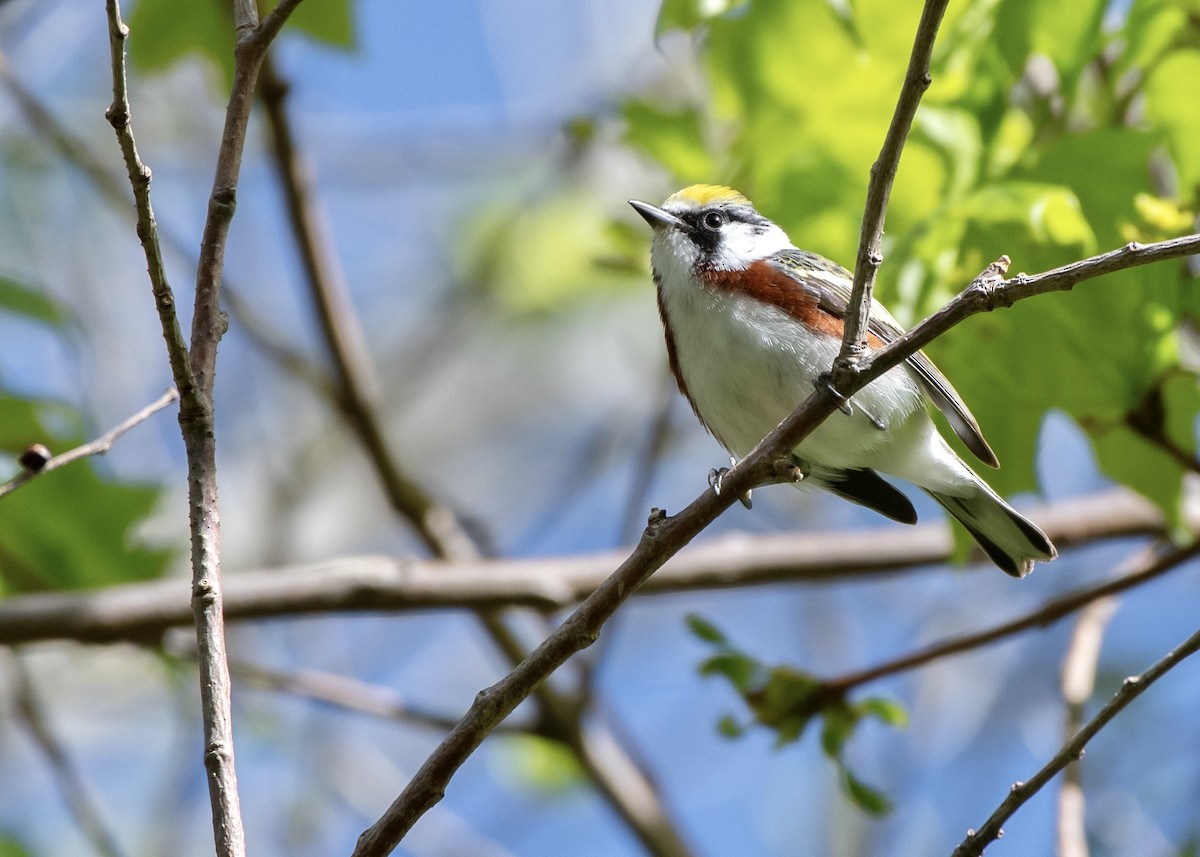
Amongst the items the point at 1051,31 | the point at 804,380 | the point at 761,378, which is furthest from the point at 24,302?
the point at 1051,31

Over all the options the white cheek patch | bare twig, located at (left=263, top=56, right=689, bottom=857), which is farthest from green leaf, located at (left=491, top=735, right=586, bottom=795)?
the white cheek patch

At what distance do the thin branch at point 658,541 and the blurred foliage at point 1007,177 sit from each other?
824 mm

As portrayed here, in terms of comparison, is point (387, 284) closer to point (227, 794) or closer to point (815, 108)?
point (815, 108)

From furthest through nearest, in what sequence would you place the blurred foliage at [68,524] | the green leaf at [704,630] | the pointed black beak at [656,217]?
1. the pointed black beak at [656,217]
2. the blurred foliage at [68,524]
3. the green leaf at [704,630]

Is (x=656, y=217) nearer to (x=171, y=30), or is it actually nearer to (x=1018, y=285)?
(x=171, y=30)

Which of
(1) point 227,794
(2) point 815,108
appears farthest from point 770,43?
(1) point 227,794

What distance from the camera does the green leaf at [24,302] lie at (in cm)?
327

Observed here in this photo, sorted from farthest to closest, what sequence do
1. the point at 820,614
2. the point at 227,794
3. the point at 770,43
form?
the point at 820,614 → the point at 770,43 → the point at 227,794

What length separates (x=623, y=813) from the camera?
15.2 ft

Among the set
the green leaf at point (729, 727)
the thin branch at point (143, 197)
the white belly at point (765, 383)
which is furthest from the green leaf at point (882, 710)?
the thin branch at point (143, 197)

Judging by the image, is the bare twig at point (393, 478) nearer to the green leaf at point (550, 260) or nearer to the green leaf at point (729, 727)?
the green leaf at point (729, 727)

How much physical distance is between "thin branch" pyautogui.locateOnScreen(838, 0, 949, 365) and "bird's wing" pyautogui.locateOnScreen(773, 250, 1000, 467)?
970 mm

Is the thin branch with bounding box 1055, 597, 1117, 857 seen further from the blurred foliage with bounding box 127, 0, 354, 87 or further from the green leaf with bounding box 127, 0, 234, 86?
the green leaf with bounding box 127, 0, 234, 86

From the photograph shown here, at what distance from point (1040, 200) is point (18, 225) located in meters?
7.21
